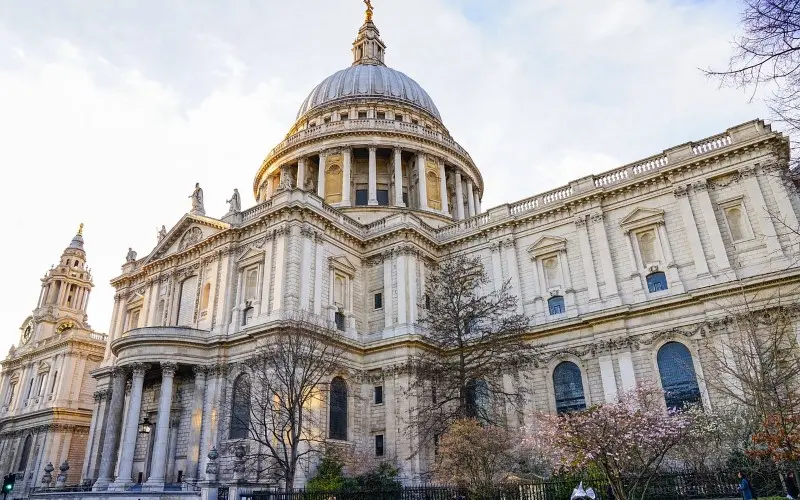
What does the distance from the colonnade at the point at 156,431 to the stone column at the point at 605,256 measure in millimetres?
22224

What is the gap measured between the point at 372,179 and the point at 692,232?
990 inches

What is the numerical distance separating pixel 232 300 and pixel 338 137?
2028 cm

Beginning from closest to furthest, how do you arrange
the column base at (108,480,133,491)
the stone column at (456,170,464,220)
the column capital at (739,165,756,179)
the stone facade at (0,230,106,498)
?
the column base at (108,480,133,491) → the column capital at (739,165,756,179) → the stone facade at (0,230,106,498) → the stone column at (456,170,464,220)

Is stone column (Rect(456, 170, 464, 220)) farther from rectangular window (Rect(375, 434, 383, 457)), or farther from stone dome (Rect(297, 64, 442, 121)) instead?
rectangular window (Rect(375, 434, 383, 457))

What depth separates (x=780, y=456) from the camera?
1455 cm

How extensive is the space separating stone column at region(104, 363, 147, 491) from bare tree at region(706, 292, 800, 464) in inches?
1051

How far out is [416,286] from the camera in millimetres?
34562

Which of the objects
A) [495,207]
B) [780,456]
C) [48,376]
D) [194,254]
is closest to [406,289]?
[495,207]

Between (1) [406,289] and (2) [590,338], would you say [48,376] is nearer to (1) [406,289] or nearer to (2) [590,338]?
(1) [406,289]

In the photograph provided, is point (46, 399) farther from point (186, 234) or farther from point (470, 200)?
point (470, 200)

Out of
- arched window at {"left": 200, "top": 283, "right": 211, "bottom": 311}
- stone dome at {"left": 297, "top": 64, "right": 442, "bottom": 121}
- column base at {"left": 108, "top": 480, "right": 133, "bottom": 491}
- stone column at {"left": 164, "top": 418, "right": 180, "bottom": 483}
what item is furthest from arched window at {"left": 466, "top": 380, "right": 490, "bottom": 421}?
stone dome at {"left": 297, "top": 64, "right": 442, "bottom": 121}

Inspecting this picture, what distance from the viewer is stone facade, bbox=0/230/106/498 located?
49.2m

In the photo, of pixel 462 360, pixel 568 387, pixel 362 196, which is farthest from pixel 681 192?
pixel 362 196

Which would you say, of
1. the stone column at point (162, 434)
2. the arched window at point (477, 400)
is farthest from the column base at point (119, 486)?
the arched window at point (477, 400)
